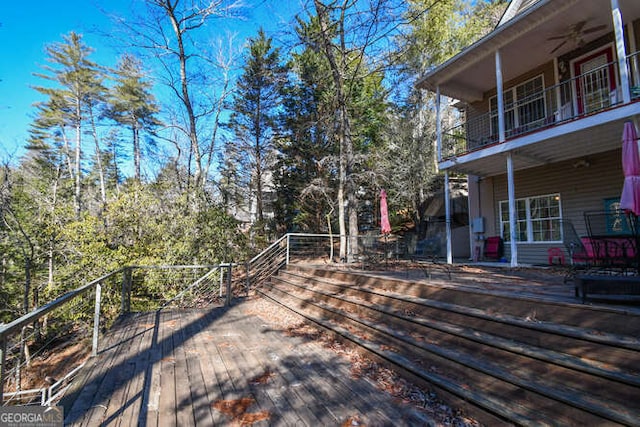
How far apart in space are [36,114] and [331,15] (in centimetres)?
1941

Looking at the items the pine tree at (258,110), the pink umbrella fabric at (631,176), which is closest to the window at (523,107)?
the pink umbrella fabric at (631,176)

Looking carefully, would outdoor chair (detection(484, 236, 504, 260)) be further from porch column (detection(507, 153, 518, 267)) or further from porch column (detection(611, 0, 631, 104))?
porch column (detection(611, 0, 631, 104))

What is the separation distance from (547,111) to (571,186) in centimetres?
225

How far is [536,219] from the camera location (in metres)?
8.88

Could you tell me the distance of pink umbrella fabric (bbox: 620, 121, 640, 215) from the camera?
3.90 meters

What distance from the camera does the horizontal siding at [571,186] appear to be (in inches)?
289

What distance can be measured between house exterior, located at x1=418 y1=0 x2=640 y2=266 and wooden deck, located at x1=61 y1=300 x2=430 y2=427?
19.9ft

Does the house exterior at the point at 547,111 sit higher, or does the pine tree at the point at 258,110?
the pine tree at the point at 258,110

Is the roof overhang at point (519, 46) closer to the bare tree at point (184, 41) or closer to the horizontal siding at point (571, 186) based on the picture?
the horizontal siding at point (571, 186)

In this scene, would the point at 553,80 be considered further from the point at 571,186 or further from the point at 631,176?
the point at 631,176

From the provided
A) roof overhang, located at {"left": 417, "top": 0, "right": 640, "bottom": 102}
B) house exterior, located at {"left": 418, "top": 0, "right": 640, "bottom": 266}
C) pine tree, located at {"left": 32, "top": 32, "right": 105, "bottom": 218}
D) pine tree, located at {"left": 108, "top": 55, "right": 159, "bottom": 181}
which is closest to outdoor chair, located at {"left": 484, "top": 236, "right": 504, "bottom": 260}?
house exterior, located at {"left": 418, "top": 0, "right": 640, "bottom": 266}

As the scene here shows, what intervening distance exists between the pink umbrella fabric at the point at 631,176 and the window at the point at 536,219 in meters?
4.18

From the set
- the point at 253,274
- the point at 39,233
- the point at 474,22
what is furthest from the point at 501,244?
the point at 474,22

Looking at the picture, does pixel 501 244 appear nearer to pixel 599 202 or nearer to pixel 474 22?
pixel 599 202
